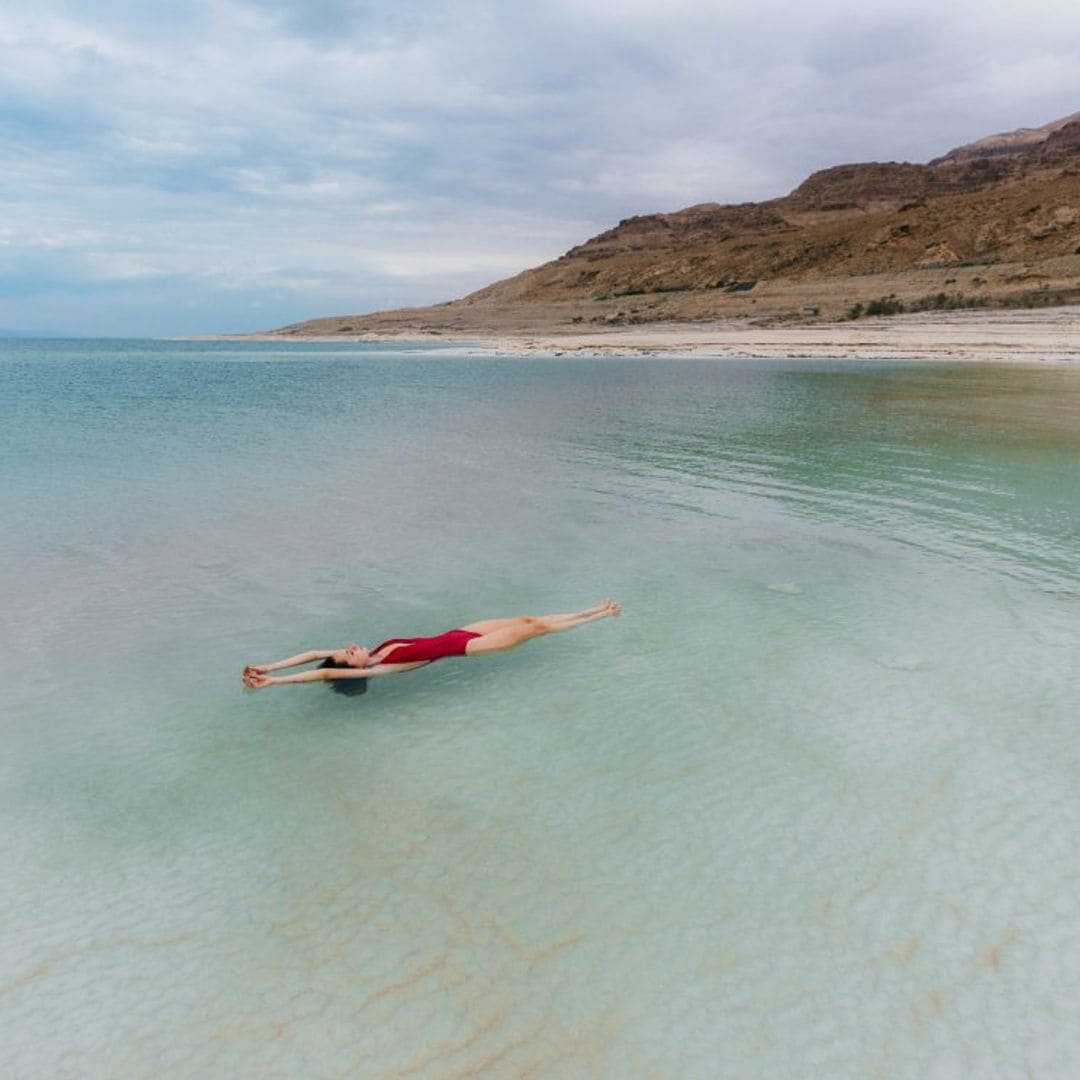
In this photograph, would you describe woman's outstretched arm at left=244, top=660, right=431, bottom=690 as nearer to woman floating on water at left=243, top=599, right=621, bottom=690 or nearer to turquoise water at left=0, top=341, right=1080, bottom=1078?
woman floating on water at left=243, top=599, right=621, bottom=690

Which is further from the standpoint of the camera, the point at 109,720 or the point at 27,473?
the point at 27,473

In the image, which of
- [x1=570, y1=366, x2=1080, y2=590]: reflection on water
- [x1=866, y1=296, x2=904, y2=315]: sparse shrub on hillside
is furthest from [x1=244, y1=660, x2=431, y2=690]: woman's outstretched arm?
[x1=866, y1=296, x2=904, y2=315]: sparse shrub on hillside

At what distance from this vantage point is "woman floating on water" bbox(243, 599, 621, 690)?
7953mm

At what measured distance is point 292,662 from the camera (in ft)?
26.9

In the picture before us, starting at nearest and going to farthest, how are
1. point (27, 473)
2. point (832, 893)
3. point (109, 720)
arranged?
point (832, 893) < point (109, 720) < point (27, 473)

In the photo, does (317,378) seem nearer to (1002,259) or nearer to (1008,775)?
(1008,775)

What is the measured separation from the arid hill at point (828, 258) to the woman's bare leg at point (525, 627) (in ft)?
199

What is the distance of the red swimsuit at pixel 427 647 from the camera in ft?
27.0

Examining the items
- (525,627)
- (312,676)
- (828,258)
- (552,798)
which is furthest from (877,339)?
(552,798)

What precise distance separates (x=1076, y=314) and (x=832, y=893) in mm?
60326

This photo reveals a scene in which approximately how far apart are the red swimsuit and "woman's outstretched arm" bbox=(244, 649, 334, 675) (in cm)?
54

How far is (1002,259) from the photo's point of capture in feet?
243

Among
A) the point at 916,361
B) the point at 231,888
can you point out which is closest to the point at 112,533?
the point at 231,888

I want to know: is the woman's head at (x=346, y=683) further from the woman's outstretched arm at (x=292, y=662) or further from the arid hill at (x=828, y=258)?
the arid hill at (x=828, y=258)
